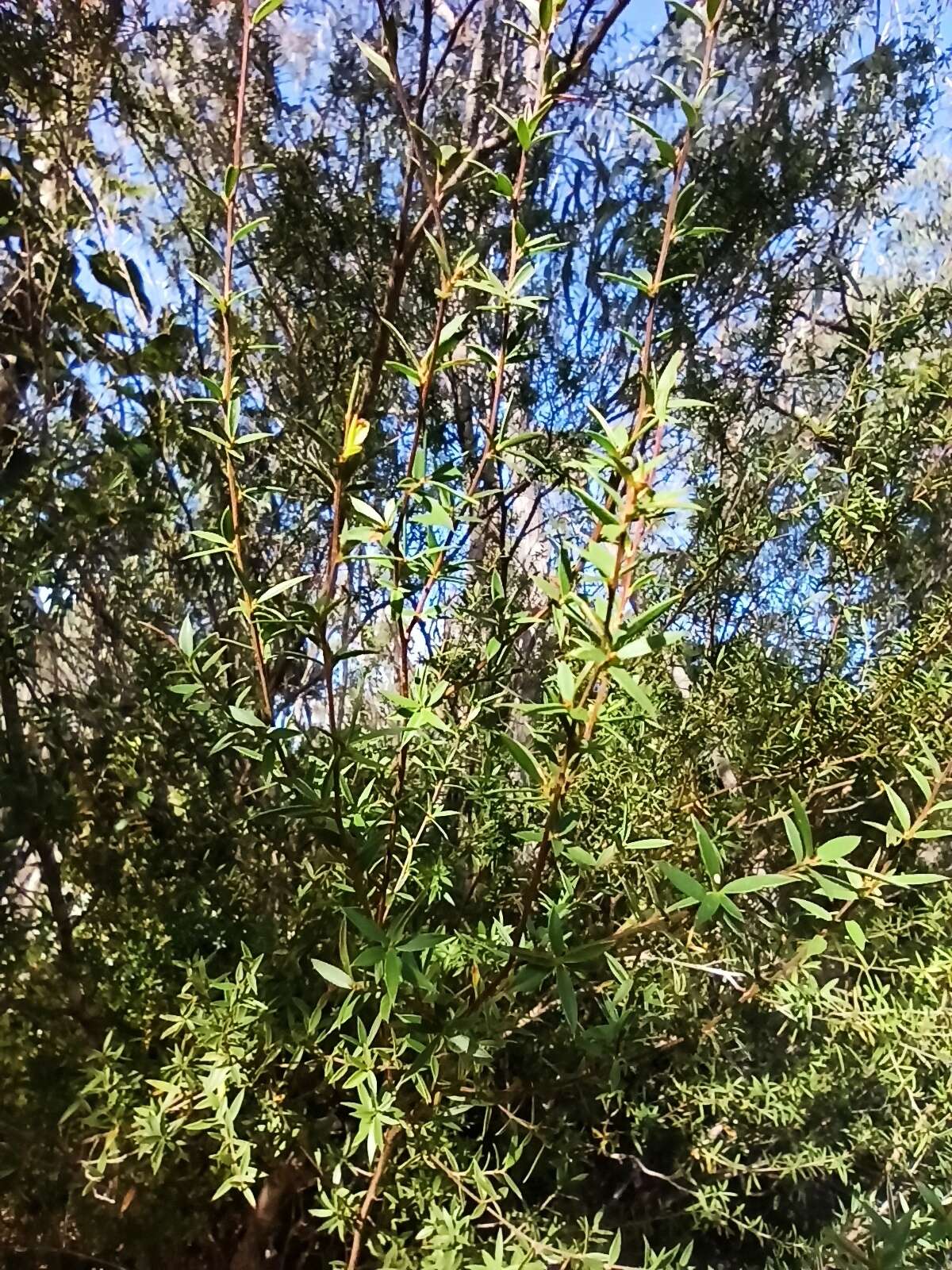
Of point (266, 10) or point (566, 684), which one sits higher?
point (266, 10)

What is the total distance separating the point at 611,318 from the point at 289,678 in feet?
1.41

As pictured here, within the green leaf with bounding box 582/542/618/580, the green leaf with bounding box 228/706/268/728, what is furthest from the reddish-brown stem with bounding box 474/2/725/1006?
the green leaf with bounding box 228/706/268/728

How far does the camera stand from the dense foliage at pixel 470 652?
1.41 feet

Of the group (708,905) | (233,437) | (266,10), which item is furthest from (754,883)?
(266,10)

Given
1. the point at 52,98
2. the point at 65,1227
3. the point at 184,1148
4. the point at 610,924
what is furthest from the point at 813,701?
the point at 52,98

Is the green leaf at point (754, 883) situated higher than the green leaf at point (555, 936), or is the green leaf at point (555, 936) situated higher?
the green leaf at point (754, 883)

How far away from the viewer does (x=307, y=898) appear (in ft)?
1.92

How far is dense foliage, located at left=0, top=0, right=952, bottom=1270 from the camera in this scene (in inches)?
17.0

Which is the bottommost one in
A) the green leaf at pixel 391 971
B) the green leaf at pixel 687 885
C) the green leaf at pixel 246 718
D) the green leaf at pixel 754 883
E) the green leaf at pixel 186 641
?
the green leaf at pixel 391 971

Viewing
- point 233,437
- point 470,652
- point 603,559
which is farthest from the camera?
point 470,652

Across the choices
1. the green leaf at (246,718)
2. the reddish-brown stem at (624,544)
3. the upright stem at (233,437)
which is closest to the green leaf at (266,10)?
the upright stem at (233,437)

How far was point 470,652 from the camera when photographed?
62cm

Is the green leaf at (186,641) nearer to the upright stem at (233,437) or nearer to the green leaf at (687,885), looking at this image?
the upright stem at (233,437)

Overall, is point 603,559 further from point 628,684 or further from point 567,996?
point 567,996
